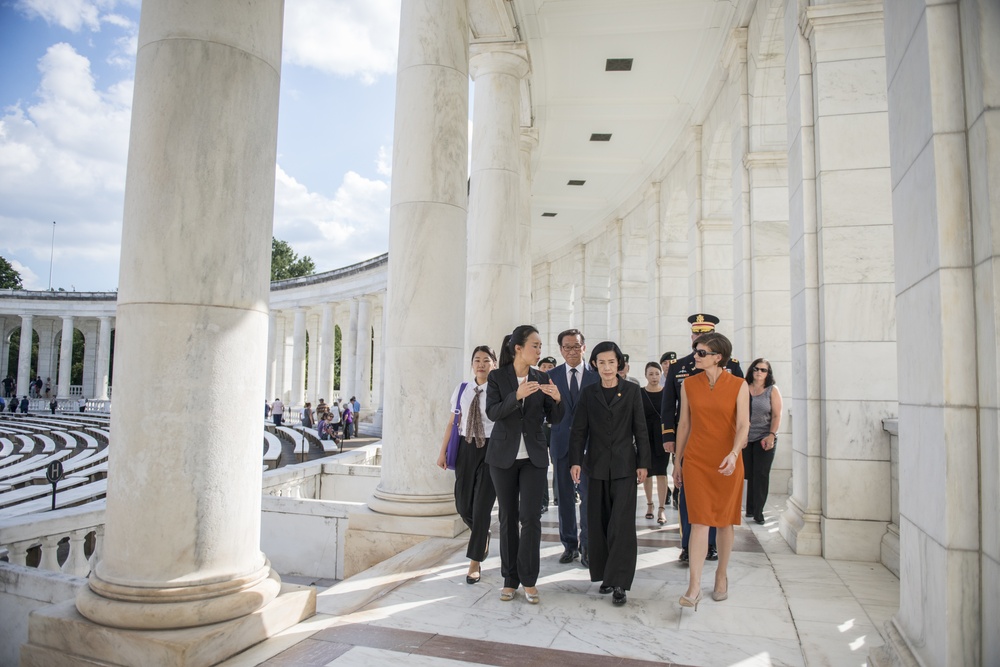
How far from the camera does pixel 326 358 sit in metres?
99.0

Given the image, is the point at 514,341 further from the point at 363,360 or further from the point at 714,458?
the point at 363,360

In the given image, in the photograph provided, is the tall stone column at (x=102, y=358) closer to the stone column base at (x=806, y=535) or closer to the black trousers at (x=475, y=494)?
the black trousers at (x=475, y=494)

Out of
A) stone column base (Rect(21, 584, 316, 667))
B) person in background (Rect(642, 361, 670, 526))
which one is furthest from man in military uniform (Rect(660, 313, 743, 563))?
stone column base (Rect(21, 584, 316, 667))

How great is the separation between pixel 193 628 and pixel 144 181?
612 cm

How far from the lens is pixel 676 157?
4634cm

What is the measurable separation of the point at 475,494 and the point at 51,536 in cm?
989

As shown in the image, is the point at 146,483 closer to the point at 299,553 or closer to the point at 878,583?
the point at 299,553

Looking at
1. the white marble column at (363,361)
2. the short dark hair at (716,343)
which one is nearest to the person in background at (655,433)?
the short dark hair at (716,343)

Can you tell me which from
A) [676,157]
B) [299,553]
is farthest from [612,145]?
Answer: [299,553]

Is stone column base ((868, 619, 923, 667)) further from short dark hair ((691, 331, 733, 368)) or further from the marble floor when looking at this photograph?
short dark hair ((691, 331, 733, 368))

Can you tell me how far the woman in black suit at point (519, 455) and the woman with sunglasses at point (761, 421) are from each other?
29.1 feet

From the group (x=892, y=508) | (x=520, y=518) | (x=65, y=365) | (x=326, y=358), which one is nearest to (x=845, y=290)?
(x=892, y=508)

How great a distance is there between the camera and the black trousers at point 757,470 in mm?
19625

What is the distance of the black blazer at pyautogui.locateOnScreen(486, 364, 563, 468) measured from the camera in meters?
12.4
